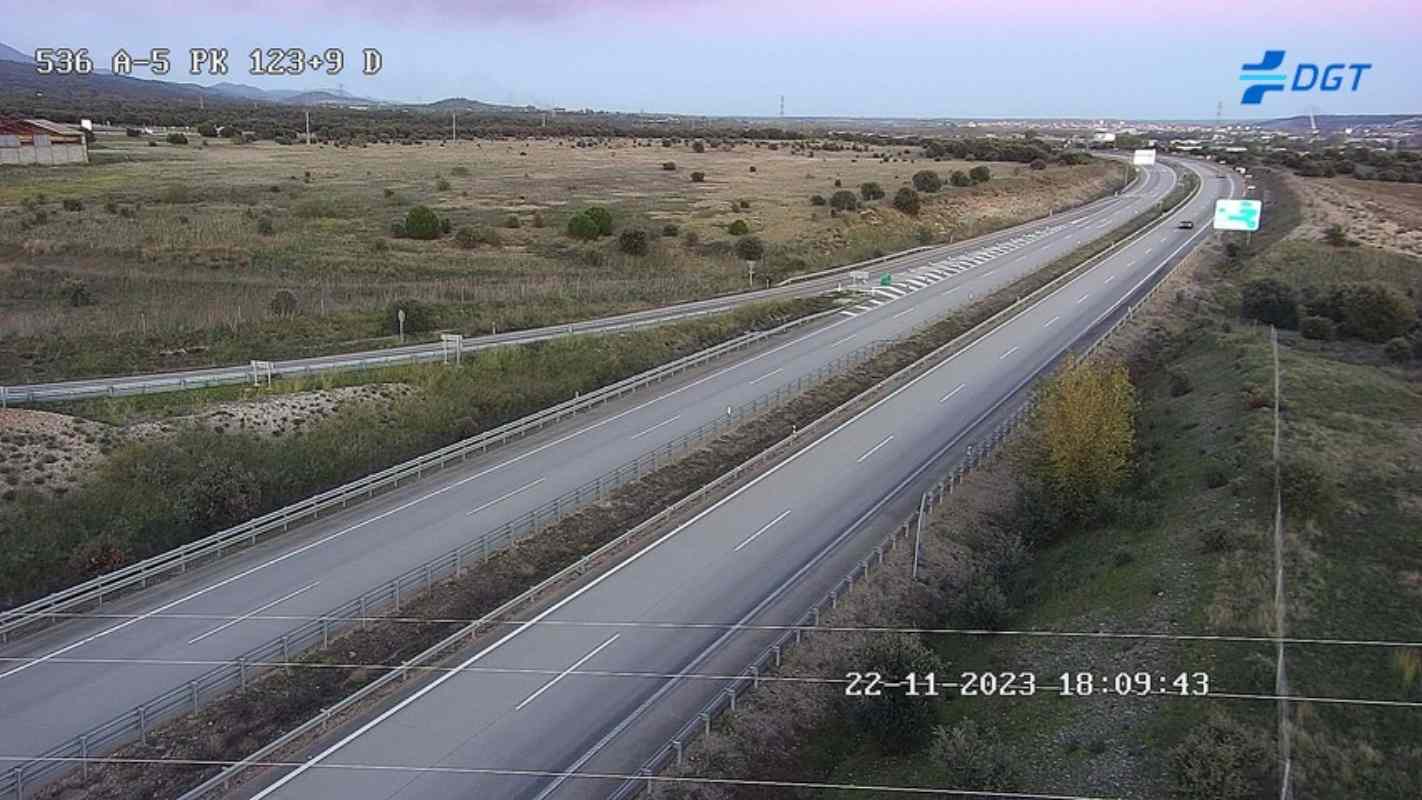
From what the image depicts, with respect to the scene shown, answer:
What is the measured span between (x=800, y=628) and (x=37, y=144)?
Answer: 96.3 m

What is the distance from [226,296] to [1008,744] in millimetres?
44305

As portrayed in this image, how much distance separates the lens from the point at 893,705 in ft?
59.8

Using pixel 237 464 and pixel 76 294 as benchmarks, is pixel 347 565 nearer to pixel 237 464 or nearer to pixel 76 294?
pixel 237 464

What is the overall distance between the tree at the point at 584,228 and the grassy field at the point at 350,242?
→ 0.82m

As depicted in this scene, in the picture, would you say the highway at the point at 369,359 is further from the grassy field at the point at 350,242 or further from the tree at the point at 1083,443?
the tree at the point at 1083,443

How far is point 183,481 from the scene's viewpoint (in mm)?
29531

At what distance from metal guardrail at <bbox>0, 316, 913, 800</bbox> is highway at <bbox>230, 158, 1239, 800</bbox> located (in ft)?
2.82

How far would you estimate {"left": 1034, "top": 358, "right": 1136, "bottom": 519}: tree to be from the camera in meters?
28.0

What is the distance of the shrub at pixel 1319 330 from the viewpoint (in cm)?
4588

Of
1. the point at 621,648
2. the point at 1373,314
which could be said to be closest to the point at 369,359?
the point at 621,648

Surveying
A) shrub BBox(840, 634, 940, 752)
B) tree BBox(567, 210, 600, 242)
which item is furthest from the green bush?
shrub BBox(840, 634, 940, 752)

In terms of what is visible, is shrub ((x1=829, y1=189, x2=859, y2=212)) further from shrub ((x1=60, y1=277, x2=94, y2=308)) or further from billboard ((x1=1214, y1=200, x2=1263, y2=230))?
billboard ((x1=1214, y1=200, x2=1263, y2=230))

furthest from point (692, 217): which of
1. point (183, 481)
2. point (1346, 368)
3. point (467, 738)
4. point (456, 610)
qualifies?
point (467, 738)

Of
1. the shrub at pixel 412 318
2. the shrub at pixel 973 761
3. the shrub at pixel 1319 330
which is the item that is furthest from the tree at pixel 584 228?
the shrub at pixel 973 761
